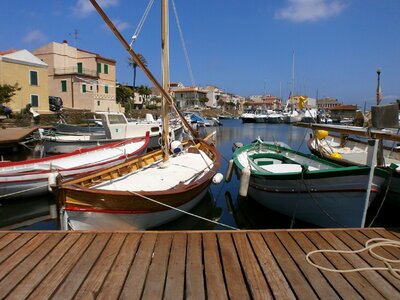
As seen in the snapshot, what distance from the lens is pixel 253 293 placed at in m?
3.39

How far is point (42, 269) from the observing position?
389cm

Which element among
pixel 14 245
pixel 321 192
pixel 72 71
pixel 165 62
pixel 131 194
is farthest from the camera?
pixel 72 71

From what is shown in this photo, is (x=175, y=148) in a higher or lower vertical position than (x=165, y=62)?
lower

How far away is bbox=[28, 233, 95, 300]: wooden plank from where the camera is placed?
3.39 metres

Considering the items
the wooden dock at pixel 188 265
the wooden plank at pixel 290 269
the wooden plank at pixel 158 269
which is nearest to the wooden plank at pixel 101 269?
the wooden dock at pixel 188 265

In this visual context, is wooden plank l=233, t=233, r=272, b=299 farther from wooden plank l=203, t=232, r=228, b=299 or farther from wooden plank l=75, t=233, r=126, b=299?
wooden plank l=75, t=233, r=126, b=299

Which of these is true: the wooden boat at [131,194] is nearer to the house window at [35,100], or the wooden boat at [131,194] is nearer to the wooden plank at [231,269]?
the wooden plank at [231,269]

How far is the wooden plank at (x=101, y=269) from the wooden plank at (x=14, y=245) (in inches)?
50.4

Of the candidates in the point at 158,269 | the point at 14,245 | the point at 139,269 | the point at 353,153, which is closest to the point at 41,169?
the point at 14,245

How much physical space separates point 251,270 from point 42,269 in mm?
2589

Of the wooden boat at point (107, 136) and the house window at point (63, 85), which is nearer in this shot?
the wooden boat at point (107, 136)

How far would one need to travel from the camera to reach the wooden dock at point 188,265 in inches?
135

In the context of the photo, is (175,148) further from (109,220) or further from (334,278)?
(334,278)

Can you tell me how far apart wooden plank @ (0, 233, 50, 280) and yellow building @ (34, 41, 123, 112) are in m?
39.6
